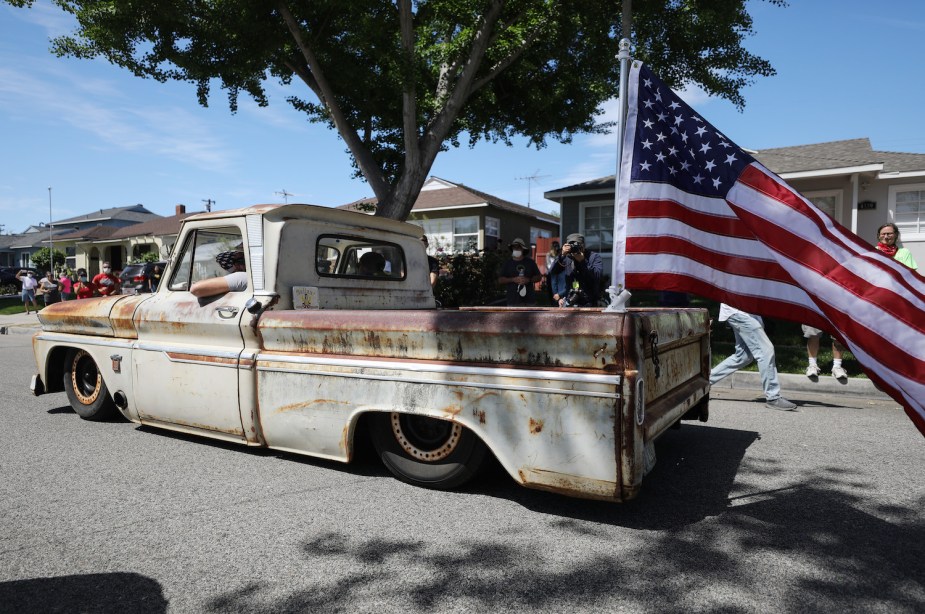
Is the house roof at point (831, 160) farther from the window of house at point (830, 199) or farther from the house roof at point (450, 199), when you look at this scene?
the house roof at point (450, 199)

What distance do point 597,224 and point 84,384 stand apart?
16.4 metres

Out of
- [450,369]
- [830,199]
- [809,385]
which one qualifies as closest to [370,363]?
[450,369]

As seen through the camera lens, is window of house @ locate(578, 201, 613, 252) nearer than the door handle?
No

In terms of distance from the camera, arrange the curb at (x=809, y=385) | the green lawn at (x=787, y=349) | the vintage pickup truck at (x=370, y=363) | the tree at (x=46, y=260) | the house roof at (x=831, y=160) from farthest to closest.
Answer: the tree at (x=46, y=260) < the house roof at (x=831, y=160) < the green lawn at (x=787, y=349) < the curb at (x=809, y=385) < the vintage pickup truck at (x=370, y=363)

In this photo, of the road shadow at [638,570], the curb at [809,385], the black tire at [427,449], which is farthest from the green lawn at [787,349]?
the black tire at [427,449]

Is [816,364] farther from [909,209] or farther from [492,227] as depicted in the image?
[492,227]

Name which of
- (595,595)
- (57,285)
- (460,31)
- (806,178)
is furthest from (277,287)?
Result: (57,285)

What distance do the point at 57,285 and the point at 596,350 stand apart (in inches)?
882

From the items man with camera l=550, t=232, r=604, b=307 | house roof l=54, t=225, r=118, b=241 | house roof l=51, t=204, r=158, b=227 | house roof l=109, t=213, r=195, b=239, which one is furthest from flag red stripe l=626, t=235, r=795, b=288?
house roof l=51, t=204, r=158, b=227

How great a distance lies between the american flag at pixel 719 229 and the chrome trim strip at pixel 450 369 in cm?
74

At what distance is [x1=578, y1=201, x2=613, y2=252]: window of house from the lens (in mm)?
19250

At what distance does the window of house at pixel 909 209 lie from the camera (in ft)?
49.8

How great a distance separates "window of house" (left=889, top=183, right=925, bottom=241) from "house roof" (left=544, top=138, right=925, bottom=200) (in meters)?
0.66

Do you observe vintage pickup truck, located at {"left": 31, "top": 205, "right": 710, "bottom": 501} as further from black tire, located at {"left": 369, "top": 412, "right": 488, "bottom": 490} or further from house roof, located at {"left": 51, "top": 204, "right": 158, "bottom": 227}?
house roof, located at {"left": 51, "top": 204, "right": 158, "bottom": 227}
